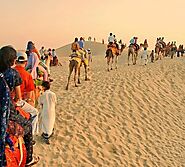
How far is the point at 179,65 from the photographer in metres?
24.2

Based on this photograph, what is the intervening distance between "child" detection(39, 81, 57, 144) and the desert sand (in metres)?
0.30

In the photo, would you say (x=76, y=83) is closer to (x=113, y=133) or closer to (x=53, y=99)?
(x=113, y=133)

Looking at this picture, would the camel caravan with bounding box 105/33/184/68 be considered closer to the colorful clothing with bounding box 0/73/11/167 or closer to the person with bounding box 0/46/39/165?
the person with bounding box 0/46/39/165

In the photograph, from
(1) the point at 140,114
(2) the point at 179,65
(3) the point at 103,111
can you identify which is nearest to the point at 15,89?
(3) the point at 103,111

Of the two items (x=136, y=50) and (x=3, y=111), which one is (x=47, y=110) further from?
(x=136, y=50)

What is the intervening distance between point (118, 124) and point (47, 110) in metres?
3.54

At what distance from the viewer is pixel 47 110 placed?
10133 millimetres

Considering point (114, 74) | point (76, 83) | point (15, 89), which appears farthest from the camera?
point (114, 74)

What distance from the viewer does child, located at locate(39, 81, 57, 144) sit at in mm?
10008

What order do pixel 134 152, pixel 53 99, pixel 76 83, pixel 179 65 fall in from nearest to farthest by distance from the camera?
1. pixel 53 99
2. pixel 134 152
3. pixel 76 83
4. pixel 179 65

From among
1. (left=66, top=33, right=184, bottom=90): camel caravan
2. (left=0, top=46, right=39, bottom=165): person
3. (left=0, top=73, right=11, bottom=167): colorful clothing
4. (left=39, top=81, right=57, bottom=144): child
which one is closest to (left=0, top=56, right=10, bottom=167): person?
(left=0, top=73, right=11, bottom=167): colorful clothing

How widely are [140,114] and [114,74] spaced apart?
625 cm

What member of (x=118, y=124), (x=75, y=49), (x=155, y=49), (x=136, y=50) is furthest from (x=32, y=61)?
(x=155, y=49)

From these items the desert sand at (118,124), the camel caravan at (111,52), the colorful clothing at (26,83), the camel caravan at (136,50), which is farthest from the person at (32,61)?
the camel caravan at (136,50)
